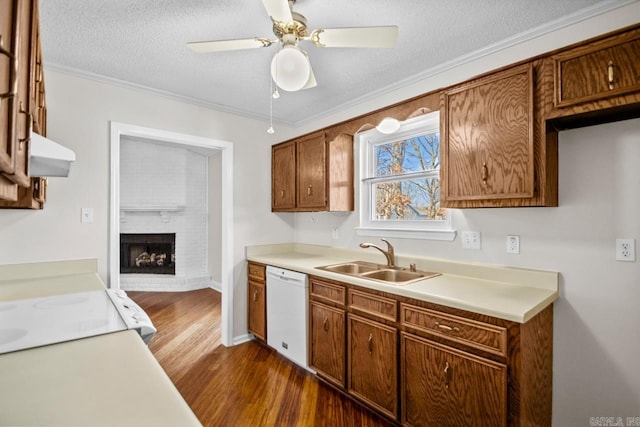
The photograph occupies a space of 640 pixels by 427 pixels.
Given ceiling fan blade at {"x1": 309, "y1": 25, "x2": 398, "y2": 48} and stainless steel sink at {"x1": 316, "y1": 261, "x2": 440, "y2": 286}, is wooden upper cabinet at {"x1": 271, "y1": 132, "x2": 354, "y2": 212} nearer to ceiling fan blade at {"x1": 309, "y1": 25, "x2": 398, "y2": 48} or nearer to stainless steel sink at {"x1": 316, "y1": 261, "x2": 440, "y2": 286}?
stainless steel sink at {"x1": 316, "y1": 261, "x2": 440, "y2": 286}

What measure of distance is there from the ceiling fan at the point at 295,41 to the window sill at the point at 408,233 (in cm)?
139

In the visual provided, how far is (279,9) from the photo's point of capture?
1.38m

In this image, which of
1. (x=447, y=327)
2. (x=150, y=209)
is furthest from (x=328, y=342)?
(x=150, y=209)

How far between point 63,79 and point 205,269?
3852 millimetres

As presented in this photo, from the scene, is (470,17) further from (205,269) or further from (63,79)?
(205,269)

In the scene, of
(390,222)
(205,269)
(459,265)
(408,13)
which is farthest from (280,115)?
(205,269)

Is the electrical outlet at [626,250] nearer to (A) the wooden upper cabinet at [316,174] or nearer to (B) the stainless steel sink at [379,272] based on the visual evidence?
(B) the stainless steel sink at [379,272]

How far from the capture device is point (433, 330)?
68.0 inches

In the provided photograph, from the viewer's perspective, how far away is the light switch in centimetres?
241

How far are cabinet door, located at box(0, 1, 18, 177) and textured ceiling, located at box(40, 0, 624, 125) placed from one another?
4.21 ft

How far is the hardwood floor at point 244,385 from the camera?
2.05 m

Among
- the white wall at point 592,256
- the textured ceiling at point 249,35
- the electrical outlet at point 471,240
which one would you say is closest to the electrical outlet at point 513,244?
the white wall at point 592,256

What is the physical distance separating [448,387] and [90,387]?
1614 millimetres

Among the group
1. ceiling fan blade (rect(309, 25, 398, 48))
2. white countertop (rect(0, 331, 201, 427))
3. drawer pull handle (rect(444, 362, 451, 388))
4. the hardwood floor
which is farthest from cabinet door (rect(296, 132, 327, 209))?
white countertop (rect(0, 331, 201, 427))
